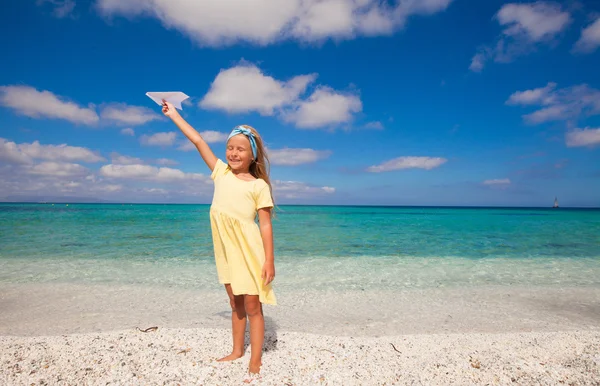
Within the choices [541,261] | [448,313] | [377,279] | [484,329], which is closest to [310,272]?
[377,279]

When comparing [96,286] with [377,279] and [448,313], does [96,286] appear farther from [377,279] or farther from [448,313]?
[448,313]

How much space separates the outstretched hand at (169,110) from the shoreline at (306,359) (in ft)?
7.86

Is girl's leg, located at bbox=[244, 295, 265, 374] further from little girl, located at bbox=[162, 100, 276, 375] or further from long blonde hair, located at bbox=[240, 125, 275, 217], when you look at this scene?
long blonde hair, located at bbox=[240, 125, 275, 217]

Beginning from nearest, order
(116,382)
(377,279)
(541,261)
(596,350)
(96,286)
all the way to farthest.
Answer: (116,382), (596,350), (96,286), (377,279), (541,261)

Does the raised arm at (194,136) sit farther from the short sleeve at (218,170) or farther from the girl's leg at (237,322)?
the girl's leg at (237,322)

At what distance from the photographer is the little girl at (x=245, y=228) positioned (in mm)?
2896

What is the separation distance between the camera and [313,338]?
3.95 meters

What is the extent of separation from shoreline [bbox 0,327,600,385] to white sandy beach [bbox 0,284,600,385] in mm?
11

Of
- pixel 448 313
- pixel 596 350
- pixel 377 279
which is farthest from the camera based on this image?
pixel 377 279

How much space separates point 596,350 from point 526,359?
993 mm

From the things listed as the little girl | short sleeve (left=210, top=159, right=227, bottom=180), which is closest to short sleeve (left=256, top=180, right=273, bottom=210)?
the little girl

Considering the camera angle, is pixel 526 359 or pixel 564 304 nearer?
pixel 526 359

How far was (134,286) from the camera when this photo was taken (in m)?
6.91

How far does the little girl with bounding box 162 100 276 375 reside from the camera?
9.50ft
